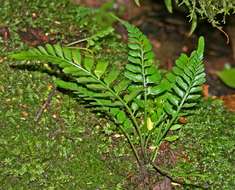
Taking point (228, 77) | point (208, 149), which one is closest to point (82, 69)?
point (208, 149)

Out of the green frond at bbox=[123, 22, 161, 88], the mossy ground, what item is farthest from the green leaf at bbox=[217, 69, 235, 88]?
the green frond at bbox=[123, 22, 161, 88]

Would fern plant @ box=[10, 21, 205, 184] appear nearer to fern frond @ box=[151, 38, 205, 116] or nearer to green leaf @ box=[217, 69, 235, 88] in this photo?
fern frond @ box=[151, 38, 205, 116]

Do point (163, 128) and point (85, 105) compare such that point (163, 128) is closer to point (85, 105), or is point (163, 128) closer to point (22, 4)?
point (85, 105)

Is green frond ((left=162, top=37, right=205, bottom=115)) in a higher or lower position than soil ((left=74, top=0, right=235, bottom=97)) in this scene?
lower

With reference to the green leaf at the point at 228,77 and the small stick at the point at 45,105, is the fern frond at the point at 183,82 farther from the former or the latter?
the green leaf at the point at 228,77

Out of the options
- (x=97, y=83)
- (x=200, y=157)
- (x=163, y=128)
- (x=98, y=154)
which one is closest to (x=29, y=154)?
(x=98, y=154)
